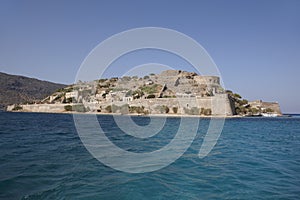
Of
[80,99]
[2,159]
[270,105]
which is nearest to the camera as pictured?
[2,159]

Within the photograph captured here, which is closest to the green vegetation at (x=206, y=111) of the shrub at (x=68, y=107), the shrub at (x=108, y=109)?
the shrub at (x=108, y=109)

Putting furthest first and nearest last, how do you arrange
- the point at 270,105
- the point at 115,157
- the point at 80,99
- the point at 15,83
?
the point at 15,83 → the point at 80,99 → the point at 270,105 → the point at 115,157

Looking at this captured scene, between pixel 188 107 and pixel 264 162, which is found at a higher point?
pixel 188 107

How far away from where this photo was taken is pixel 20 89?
120438 mm

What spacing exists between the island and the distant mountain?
23.3 m

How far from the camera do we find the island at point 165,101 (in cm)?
6078

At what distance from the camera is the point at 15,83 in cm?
11956

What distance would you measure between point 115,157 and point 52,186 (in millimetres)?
3596

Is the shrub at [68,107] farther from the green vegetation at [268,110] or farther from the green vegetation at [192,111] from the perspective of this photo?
the green vegetation at [268,110]

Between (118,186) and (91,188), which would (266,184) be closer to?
(118,186)

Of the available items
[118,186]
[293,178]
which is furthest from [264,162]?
[118,186]

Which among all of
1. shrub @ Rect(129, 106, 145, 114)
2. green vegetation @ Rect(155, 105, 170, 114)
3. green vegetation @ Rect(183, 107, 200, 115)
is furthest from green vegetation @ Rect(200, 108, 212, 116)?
shrub @ Rect(129, 106, 145, 114)

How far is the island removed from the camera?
60781 mm

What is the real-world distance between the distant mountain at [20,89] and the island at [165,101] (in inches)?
917
